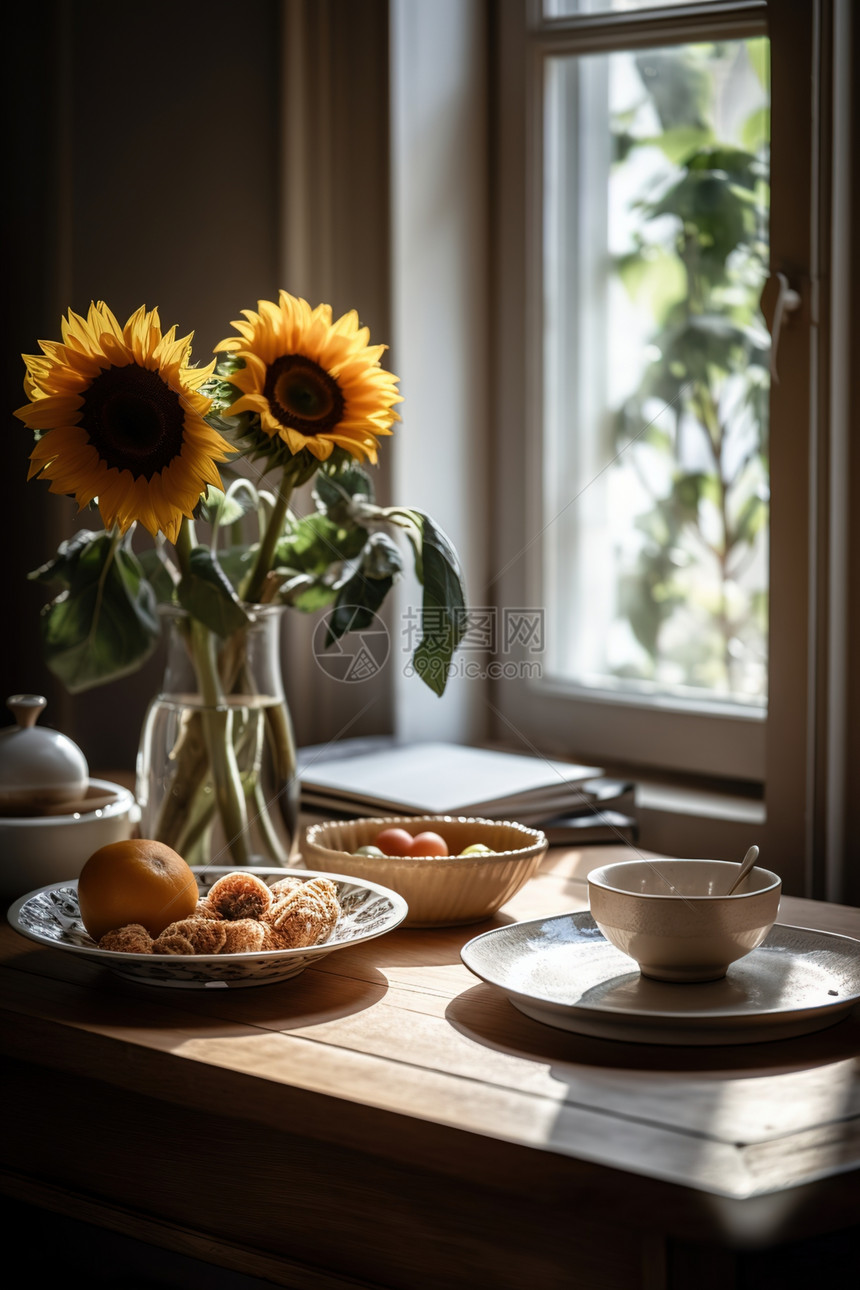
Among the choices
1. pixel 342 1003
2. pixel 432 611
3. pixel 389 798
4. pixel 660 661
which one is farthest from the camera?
pixel 660 661

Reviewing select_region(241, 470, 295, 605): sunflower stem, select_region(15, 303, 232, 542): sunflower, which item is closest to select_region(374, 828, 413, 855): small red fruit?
select_region(241, 470, 295, 605): sunflower stem

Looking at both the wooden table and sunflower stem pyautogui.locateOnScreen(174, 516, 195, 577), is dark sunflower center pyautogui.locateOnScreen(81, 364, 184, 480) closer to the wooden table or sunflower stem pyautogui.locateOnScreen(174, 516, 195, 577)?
sunflower stem pyautogui.locateOnScreen(174, 516, 195, 577)

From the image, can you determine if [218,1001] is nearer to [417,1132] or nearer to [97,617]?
[417,1132]

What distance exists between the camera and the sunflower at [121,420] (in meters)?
0.86

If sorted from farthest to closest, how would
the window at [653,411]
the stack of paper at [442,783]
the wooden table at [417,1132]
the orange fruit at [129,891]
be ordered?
1. the window at [653,411]
2. the stack of paper at [442,783]
3. the orange fruit at [129,891]
4. the wooden table at [417,1132]

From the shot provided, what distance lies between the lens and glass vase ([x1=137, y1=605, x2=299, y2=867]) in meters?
1.02

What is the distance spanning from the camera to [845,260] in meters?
1.28

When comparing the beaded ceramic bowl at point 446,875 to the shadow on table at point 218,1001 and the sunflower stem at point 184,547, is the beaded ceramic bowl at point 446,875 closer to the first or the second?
the shadow on table at point 218,1001

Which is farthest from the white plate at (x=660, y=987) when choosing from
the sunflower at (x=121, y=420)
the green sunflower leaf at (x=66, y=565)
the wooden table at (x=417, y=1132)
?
the green sunflower leaf at (x=66, y=565)

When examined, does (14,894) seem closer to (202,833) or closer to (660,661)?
(202,833)

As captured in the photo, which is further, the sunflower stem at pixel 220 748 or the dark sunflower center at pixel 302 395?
the sunflower stem at pixel 220 748

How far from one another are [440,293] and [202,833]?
84 centimetres

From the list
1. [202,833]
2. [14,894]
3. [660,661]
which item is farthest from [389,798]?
[660,661]

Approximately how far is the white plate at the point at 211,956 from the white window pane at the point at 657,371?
0.72m
